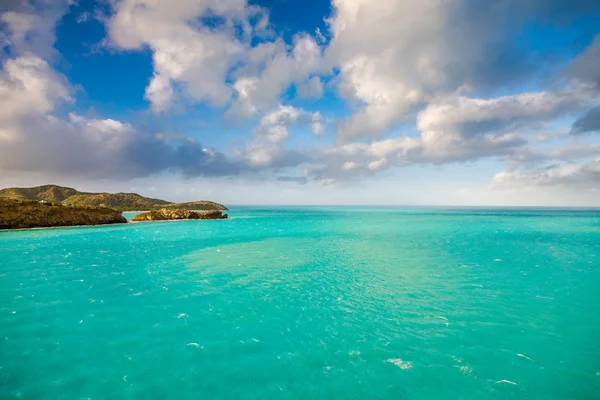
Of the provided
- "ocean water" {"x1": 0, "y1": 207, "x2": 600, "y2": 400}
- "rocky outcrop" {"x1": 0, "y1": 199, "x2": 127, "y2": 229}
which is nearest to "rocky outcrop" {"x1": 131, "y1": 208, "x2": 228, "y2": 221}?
"rocky outcrop" {"x1": 0, "y1": 199, "x2": 127, "y2": 229}

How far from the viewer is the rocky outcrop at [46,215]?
279ft

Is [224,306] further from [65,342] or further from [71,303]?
[71,303]

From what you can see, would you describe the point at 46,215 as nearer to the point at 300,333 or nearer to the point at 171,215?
the point at 171,215

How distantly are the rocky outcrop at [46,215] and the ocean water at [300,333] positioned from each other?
7961cm

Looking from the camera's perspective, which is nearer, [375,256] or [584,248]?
[375,256]

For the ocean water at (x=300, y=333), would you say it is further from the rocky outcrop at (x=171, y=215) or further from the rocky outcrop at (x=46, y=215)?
the rocky outcrop at (x=171, y=215)

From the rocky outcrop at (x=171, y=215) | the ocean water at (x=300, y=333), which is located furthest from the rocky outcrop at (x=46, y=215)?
the ocean water at (x=300, y=333)

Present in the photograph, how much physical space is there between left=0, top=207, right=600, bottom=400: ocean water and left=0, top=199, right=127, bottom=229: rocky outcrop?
79615 millimetres

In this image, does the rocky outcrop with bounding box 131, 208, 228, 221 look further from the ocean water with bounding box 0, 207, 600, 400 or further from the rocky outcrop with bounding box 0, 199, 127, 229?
the ocean water with bounding box 0, 207, 600, 400

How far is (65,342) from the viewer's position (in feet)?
47.9

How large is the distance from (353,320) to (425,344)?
4553 millimetres

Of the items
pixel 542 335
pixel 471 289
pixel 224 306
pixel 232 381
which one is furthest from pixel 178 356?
pixel 471 289

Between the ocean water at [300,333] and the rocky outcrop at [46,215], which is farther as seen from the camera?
the rocky outcrop at [46,215]

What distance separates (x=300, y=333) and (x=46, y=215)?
120133 millimetres
